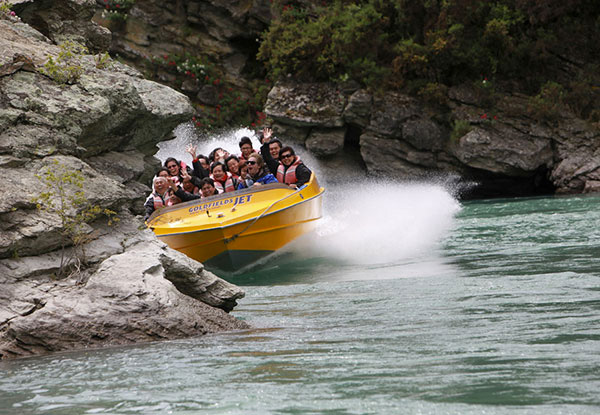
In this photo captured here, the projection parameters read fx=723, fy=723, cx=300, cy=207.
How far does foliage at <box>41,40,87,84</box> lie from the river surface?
262cm

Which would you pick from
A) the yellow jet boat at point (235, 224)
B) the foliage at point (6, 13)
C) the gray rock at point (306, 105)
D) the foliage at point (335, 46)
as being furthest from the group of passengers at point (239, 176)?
the foliage at point (335, 46)

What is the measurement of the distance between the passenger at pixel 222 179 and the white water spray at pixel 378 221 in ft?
4.73

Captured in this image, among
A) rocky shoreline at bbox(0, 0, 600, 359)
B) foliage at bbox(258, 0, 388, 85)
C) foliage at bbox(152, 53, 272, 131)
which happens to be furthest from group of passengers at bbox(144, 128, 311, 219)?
foliage at bbox(152, 53, 272, 131)

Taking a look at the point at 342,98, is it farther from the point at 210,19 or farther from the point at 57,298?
the point at 57,298

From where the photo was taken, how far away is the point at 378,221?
13.5 metres

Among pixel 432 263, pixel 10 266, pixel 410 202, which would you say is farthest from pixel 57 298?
pixel 410 202

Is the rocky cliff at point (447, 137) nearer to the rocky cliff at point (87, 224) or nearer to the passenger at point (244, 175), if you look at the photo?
the passenger at point (244, 175)

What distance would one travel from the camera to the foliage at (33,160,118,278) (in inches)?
217

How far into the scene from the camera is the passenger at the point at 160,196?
37.7ft

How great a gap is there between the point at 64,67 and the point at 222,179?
5474 mm

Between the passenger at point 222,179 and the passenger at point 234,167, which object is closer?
the passenger at point 222,179

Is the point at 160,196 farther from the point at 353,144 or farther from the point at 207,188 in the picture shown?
the point at 353,144

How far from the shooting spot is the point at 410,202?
1725 cm

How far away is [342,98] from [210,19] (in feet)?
22.3
